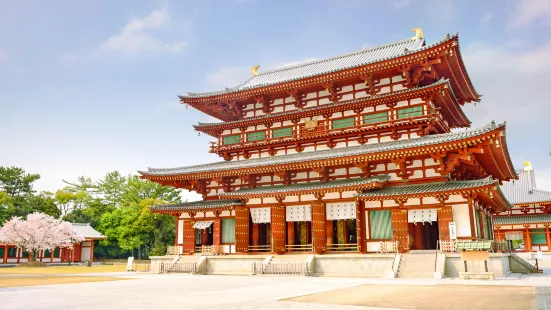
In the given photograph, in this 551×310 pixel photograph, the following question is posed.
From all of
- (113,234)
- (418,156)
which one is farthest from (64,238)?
(418,156)

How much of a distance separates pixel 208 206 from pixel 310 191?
7.75 metres

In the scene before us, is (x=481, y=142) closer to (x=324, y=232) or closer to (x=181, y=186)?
(x=324, y=232)

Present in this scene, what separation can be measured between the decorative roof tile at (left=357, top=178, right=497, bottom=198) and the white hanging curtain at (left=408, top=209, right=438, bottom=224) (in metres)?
1.49

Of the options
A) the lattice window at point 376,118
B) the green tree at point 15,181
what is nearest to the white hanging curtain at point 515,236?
the lattice window at point 376,118

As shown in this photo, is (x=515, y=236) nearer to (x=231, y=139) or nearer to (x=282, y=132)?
(x=282, y=132)

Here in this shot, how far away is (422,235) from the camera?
27125 mm

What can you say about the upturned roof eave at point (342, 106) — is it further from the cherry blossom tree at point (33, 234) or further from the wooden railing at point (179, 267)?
the cherry blossom tree at point (33, 234)

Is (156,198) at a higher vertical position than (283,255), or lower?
higher

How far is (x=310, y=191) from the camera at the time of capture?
26375 mm

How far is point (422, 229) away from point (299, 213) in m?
7.72

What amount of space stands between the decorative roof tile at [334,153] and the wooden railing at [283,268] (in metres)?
6.23

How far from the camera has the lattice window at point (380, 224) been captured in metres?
25.4

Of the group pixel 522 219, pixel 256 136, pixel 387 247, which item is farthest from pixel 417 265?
pixel 522 219

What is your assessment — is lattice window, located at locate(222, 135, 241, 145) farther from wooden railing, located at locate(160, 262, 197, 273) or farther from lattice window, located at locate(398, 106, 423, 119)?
lattice window, located at locate(398, 106, 423, 119)
